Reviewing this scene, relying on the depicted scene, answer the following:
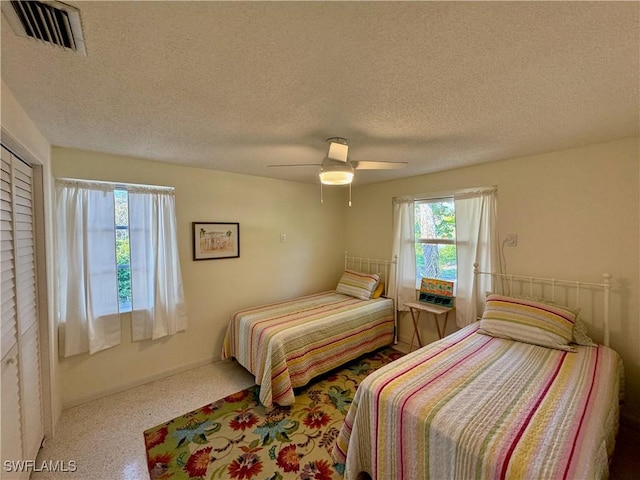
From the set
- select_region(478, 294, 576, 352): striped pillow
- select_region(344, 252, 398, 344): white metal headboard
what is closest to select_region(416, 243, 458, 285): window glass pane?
select_region(344, 252, 398, 344): white metal headboard

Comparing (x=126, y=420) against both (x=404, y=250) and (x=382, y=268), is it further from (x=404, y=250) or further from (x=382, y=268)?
(x=404, y=250)

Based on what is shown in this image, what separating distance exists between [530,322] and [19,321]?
3506 millimetres

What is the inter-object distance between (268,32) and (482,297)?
3.02 m

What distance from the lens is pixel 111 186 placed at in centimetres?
249

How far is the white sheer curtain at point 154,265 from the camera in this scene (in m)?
2.64

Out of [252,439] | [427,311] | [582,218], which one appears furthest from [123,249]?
[582,218]

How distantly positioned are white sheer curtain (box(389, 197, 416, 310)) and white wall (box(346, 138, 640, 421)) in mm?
698

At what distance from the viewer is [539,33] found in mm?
993

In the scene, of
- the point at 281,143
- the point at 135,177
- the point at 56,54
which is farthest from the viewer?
the point at 135,177

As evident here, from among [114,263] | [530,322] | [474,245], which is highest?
[474,245]

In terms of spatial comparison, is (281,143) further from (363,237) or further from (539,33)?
(363,237)

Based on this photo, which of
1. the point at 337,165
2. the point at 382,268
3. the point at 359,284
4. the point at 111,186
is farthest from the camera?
the point at 382,268

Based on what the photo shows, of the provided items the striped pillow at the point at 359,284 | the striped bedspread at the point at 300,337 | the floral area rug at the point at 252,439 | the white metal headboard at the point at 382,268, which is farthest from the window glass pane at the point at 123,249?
the white metal headboard at the point at 382,268

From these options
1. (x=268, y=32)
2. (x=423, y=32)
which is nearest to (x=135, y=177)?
(x=268, y=32)
